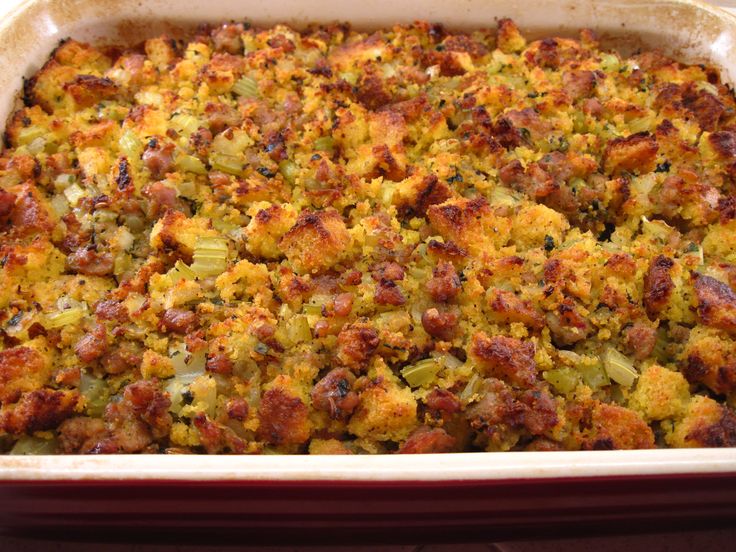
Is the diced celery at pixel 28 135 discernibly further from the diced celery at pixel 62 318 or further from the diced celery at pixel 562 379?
the diced celery at pixel 562 379

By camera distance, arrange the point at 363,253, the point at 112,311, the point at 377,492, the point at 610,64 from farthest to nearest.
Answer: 1. the point at 610,64
2. the point at 363,253
3. the point at 112,311
4. the point at 377,492

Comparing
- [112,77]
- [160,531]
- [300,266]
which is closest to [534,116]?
[300,266]

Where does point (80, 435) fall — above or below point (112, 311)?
below

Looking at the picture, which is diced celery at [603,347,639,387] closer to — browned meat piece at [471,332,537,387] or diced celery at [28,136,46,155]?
browned meat piece at [471,332,537,387]

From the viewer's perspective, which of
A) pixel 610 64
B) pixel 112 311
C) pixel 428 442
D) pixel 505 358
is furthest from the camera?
pixel 610 64

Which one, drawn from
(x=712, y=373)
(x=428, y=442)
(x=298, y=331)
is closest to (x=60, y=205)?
(x=298, y=331)

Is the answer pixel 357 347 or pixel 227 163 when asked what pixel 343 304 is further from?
pixel 227 163
